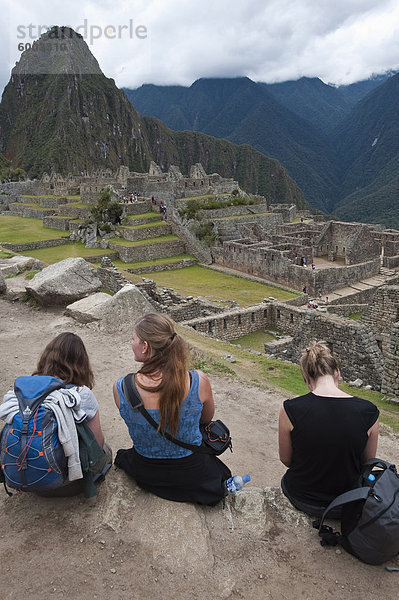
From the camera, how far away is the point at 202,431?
386 centimetres

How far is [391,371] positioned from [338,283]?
1738 centimetres

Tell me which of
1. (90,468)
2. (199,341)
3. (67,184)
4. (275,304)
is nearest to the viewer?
(90,468)

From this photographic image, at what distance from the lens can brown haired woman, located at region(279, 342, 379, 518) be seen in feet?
11.0

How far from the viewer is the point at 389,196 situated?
11756cm

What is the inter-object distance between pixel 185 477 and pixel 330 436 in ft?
3.98

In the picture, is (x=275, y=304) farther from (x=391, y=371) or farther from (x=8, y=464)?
(x=8, y=464)

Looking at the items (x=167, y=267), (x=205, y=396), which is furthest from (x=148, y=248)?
(x=205, y=396)

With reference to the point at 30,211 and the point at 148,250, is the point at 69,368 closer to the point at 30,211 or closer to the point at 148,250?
the point at 148,250

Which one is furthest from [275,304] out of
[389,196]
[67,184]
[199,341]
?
[389,196]

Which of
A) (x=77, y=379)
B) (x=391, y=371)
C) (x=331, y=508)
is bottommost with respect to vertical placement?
(x=391, y=371)

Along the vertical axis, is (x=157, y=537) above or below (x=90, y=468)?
below

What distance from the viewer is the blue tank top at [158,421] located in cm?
351

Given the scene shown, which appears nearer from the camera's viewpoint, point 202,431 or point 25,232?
point 202,431

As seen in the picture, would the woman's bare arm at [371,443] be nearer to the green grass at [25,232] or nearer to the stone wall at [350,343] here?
the stone wall at [350,343]
